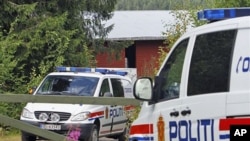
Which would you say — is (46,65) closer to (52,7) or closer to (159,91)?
(52,7)

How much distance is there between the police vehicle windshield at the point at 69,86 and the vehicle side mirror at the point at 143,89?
8.08 meters

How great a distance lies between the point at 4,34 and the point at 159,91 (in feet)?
55.2

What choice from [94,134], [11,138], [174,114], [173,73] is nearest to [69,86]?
[94,134]

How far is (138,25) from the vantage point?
136 feet

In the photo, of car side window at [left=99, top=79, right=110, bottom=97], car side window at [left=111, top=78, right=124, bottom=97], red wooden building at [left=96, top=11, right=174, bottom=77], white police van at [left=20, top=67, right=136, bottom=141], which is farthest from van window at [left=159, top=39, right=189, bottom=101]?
red wooden building at [left=96, top=11, right=174, bottom=77]

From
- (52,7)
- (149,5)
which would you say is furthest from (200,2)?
(149,5)

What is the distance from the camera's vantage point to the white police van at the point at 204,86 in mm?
6113

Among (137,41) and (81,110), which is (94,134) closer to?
(81,110)

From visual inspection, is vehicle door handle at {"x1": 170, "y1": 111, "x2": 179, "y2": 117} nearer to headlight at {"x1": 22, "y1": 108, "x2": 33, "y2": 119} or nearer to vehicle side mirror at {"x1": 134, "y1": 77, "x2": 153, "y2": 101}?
vehicle side mirror at {"x1": 134, "y1": 77, "x2": 153, "y2": 101}

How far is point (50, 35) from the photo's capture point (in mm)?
22438

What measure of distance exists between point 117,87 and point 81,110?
2238 mm

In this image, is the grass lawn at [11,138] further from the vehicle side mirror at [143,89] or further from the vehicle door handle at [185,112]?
the vehicle door handle at [185,112]

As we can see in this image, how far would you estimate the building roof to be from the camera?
3572cm

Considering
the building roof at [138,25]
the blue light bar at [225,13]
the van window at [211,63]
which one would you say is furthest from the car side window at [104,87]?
the building roof at [138,25]
